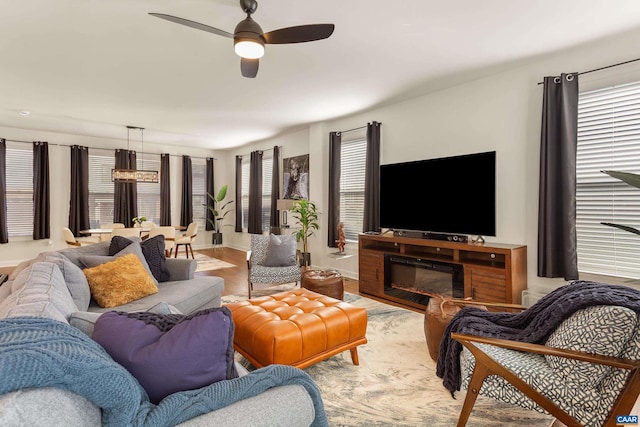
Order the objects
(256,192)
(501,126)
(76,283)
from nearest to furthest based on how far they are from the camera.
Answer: (76,283) < (501,126) < (256,192)

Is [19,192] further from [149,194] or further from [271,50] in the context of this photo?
[271,50]

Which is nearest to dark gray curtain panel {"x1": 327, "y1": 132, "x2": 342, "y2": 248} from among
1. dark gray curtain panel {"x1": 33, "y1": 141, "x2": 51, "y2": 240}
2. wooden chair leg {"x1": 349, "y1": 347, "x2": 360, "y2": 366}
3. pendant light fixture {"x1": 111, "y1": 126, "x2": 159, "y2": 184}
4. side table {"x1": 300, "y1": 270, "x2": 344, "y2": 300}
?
side table {"x1": 300, "y1": 270, "x2": 344, "y2": 300}

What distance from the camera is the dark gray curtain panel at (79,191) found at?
6773 mm

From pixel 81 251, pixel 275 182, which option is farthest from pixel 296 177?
pixel 81 251

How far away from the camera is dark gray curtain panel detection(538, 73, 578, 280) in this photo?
3105mm

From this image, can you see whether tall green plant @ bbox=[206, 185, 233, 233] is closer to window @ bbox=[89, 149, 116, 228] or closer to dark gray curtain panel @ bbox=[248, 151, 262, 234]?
dark gray curtain panel @ bbox=[248, 151, 262, 234]

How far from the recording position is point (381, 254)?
4.29 meters

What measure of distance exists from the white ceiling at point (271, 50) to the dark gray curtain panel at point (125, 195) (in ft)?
7.25

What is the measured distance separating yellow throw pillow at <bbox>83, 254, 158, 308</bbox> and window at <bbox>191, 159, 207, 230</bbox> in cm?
627

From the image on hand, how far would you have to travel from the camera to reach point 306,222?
570 cm

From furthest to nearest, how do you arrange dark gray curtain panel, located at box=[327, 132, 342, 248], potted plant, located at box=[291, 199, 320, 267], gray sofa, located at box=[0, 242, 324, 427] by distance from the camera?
potted plant, located at box=[291, 199, 320, 267], dark gray curtain panel, located at box=[327, 132, 342, 248], gray sofa, located at box=[0, 242, 324, 427]

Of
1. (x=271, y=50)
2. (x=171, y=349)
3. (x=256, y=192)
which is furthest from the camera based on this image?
(x=256, y=192)

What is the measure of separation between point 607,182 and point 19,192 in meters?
9.20

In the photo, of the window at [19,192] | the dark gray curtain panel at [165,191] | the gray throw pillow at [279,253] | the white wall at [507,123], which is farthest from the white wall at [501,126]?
the window at [19,192]
